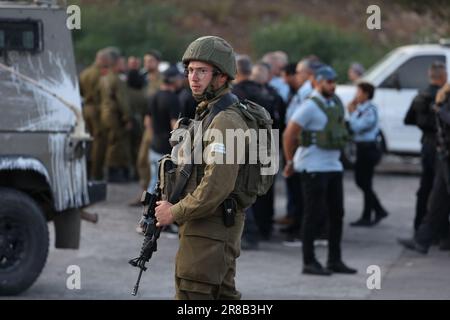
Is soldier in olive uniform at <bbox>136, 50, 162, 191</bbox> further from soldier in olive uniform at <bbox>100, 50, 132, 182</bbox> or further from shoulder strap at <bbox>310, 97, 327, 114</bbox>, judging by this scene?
shoulder strap at <bbox>310, 97, 327, 114</bbox>

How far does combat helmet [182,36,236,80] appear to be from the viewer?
240 inches

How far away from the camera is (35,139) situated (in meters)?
9.06

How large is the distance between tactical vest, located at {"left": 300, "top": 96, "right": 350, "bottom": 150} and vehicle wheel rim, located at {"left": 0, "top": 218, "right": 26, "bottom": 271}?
8.46 feet

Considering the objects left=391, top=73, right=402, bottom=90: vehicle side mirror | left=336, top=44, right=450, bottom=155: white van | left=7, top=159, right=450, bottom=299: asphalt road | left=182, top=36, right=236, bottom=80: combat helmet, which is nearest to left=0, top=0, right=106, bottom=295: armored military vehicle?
left=7, top=159, right=450, bottom=299: asphalt road

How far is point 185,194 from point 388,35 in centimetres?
3078

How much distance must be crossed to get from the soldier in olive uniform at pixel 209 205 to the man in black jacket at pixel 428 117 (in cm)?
550

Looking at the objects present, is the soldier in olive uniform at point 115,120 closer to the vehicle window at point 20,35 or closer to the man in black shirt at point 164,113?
the man in black shirt at point 164,113

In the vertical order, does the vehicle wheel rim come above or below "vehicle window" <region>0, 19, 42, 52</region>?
below

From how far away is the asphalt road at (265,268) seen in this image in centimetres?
949

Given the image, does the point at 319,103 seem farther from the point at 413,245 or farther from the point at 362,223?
the point at 362,223

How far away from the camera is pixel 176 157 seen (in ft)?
20.1

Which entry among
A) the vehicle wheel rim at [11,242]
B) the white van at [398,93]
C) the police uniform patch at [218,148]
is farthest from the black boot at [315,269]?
the white van at [398,93]

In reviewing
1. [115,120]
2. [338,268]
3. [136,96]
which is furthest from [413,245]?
[136,96]

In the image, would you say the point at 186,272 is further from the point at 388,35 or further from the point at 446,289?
the point at 388,35
